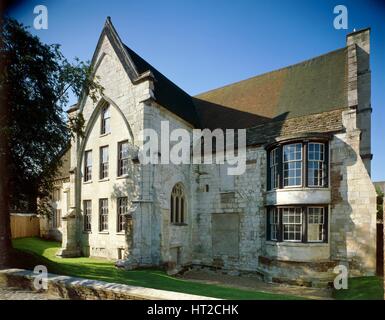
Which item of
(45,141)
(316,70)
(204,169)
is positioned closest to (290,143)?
(204,169)

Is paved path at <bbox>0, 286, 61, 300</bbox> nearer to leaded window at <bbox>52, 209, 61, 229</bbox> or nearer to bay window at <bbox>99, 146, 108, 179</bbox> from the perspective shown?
bay window at <bbox>99, 146, 108, 179</bbox>

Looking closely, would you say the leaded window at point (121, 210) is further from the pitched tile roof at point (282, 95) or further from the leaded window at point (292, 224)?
the leaded window at point (292, 224)

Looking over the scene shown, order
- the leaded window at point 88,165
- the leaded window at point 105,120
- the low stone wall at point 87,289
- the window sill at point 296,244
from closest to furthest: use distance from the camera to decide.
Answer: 1. the low stone wall at point 87,289
2. the window sill at point 296,244
3. the leaded window at point 105,120
4. the leaded window at point 88,165

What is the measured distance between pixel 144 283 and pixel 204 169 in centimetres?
1012

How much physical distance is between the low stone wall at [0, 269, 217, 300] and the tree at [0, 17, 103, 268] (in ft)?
7.57

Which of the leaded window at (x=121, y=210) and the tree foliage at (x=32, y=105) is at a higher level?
the tree foliage at (x=32, y=105)

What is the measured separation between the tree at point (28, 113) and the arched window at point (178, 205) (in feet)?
25.7

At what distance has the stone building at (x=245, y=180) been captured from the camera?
14.7 metres

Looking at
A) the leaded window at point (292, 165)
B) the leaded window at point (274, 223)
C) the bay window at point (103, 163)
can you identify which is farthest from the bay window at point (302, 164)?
the bay window at point (103, 163)

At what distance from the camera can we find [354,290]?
12484 mm

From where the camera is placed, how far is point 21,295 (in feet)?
28.0

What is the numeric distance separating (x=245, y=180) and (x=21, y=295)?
13.4m

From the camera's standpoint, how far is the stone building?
579 inches
